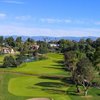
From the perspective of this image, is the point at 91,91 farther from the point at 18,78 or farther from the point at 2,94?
the point at 18,78

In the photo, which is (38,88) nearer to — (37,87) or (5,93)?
(37,87)

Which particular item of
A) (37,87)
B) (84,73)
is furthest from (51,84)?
(84,73)

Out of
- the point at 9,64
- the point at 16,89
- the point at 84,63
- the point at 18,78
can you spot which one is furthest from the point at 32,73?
the point at 84,63

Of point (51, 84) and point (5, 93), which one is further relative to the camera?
point (51, 84)

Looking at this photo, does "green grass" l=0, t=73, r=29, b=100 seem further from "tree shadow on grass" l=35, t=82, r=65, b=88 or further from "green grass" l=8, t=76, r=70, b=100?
"tree shadow on grass" l=35, t=82, r=65, b=88

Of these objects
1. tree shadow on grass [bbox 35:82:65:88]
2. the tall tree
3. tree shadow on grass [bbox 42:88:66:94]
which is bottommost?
tree shadow on grass [bbox 35:82:65:88]

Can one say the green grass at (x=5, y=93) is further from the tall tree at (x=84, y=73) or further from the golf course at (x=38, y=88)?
the tall tree at (x=84, y=73)

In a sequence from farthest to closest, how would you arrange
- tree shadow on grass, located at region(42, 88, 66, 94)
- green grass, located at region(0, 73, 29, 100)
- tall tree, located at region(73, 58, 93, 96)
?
tree shadow on grass, located at region(42, 88, 66, 94)
tall tree, located at region(73, 58, 93, 96)
green grass, located at region(0, 73, 29, 100)

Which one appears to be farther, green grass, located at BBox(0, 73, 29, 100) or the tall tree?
the tall tree

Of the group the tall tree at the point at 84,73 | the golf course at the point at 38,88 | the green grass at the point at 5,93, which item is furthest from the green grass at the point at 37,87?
the tall tree at the point at 84,73

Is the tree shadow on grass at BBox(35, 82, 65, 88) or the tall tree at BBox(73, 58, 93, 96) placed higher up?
the tall tree at BBox(73, 58, 93, 96)

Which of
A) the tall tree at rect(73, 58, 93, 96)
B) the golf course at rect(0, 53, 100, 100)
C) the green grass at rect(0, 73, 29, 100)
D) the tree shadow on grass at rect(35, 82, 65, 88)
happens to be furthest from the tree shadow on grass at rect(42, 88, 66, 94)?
the green grass at rect(0, 73, 29, 100)
